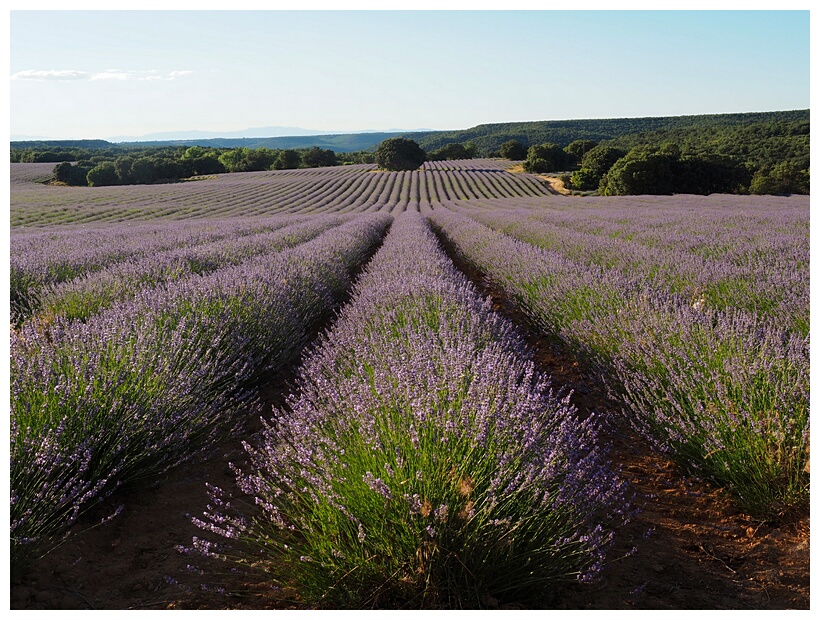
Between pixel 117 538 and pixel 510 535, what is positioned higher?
pixel 510 535

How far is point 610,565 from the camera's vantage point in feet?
6.55

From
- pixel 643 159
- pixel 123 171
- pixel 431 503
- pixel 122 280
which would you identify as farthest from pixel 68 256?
pixel 123 171

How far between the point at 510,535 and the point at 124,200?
29649 millimetres

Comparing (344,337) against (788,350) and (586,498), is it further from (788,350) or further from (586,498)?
(788,350)

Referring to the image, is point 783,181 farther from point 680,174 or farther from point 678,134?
point 678,134

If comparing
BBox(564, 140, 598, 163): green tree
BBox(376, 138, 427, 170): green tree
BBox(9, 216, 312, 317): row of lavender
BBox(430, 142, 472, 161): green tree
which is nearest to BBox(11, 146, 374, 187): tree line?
BBox(430, 142, 472, 161): green tree

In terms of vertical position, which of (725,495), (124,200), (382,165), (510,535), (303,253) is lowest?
(725,495)

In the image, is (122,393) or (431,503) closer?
(431,503)

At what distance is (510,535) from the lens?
171cm

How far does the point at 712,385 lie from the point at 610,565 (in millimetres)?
1145

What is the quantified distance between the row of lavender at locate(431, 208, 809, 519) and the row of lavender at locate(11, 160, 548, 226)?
66.6ft

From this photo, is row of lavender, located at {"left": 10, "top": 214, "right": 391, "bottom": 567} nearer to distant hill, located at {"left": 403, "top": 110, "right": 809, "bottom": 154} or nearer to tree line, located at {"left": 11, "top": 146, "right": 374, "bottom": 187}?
tree line, located at {"left": 11, "top": 146, "right": 374, "bottom": 187}

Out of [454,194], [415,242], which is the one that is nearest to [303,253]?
[415,242]

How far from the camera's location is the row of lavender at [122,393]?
201 cm
